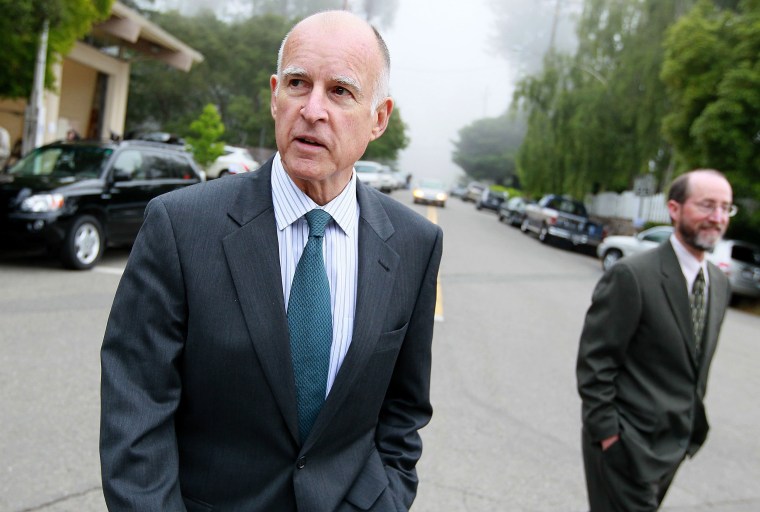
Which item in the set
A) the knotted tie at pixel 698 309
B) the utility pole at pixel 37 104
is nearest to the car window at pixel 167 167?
the utility pole at pixel 37 104

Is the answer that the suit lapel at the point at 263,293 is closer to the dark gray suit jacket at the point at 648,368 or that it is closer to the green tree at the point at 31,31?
the dark gray suit jacket at the point at 648,368

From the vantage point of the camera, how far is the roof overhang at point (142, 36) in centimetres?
2100

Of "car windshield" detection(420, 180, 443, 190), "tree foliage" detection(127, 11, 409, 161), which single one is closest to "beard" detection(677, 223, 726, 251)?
"car windshield" detection(420, 180, 443, 190)

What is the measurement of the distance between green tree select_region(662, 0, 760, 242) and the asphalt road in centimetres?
723

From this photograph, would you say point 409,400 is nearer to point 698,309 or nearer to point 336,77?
point 336,77

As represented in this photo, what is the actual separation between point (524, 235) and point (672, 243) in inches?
958

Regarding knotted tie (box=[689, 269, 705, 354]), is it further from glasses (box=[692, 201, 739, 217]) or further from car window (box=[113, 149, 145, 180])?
car window (box=[113, 149, 145, 180])

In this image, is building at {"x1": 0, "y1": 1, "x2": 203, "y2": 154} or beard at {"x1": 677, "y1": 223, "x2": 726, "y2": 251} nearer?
beard at {"x1": 677, "y1": 223, "x2": 726, "y2": 251}

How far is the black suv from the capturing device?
8930 millimetres

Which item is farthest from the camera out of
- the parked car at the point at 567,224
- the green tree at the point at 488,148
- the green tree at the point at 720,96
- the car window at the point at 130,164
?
the green tree at the point at 488,148

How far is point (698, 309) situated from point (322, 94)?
2058 millimetres

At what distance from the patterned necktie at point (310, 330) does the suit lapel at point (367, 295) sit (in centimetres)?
4

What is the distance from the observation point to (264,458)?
5.47 ft

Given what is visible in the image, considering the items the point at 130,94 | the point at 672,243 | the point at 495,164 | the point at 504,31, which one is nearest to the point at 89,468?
the point at 672,243
